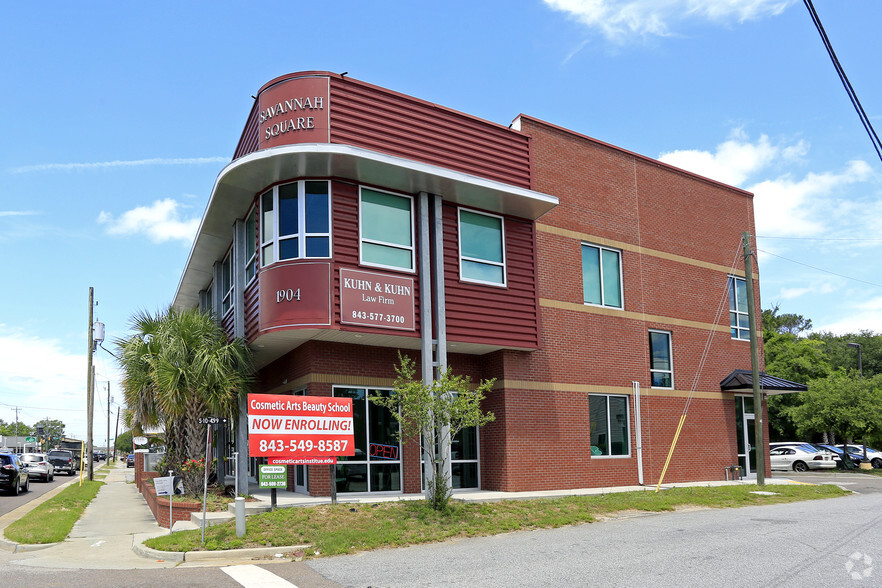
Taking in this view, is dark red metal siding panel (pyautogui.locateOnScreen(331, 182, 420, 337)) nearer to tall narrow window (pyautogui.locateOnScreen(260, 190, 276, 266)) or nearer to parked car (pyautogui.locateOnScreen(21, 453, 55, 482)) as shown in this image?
tall narrow window (pyautogui.locateOnScreen(260, 190, 276, 266))

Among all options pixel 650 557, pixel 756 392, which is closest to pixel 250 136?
pixel 650 557

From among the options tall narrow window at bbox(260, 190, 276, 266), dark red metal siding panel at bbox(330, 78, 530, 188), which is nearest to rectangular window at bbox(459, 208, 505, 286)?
dark red metal siding panel at bbox(330, 78, 530, 188)

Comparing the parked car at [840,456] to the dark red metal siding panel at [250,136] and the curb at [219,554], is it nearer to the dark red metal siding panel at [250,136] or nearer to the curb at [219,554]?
the dark red metal siding panel at [250,136]

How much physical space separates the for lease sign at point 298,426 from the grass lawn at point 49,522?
4.46 m

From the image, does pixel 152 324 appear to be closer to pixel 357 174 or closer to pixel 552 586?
pixel 357 174

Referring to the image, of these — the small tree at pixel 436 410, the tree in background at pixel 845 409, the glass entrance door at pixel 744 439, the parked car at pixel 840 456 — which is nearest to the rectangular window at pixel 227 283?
the small tree at pixel 436 410

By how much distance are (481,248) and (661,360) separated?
7.80 meters

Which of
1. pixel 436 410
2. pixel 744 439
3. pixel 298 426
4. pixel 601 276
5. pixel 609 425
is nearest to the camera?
pixel 298 426

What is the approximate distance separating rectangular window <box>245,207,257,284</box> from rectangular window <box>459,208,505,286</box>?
Result: 473 centimetres

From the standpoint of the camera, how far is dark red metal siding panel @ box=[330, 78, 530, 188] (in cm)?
1616

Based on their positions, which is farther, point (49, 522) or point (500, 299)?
point (500, 299)

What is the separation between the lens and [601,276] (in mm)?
21641

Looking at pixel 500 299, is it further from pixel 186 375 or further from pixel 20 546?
pixel 20 546

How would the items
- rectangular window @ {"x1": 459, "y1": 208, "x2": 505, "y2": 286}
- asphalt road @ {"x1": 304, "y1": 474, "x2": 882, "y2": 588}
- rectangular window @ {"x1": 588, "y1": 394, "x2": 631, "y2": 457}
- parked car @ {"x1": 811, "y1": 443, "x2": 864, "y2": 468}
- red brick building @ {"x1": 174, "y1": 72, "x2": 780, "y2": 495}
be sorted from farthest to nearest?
parked car @ {"x1": 811, "y1": 443, "x2": 864, "y2": 468} → rectangular window @ {"x1": 588, "y1": 394, "x2": 631, "y2": 457} → rectangular window @ {"x1": 459, "y1": 208, "x2": 505, "y2": 286} → red brick building @ {"x1": 174, "y1": 72, "x2": 780, "y2": 495} → asphalt road @ {"x1": 304, "y1": 474, "x2": 882, "y2": 588}
